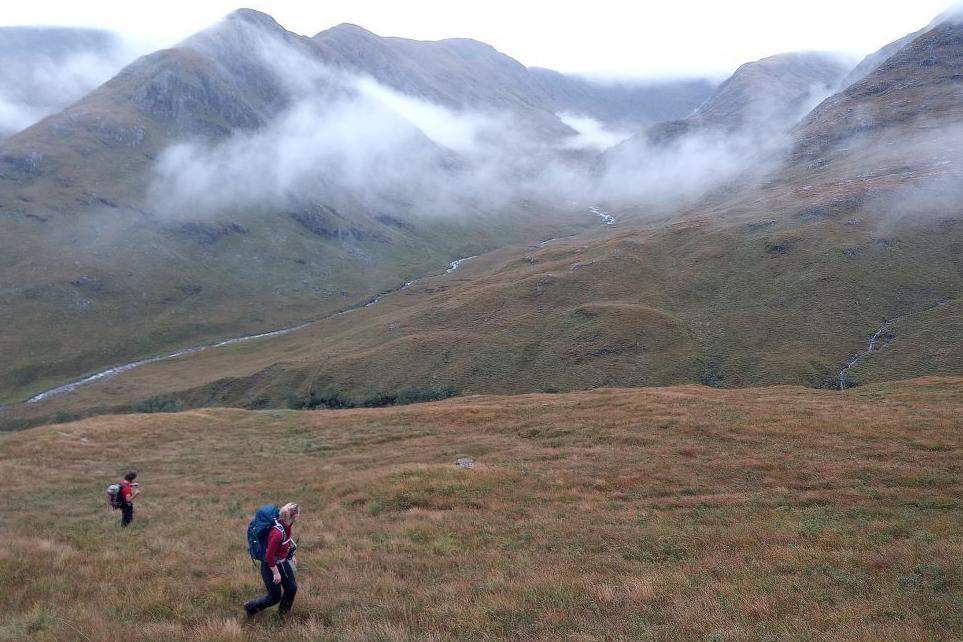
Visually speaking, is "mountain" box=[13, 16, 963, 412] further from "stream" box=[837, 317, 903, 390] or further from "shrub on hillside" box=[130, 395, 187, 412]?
"shrub on hillside" box=[130, 395, 187, 412]

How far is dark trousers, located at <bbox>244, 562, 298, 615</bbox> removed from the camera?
487 inches

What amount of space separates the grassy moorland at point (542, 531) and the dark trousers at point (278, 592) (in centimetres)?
38

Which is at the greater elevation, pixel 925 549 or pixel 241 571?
pixel 241 571

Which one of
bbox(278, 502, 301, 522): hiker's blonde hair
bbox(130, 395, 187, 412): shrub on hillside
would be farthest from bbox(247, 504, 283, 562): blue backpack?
bbox(130, 395, 187, 412): shrub on hillside

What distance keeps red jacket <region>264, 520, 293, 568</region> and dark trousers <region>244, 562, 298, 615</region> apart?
0.20m

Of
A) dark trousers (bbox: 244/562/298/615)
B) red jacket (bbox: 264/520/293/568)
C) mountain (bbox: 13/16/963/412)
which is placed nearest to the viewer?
red jacket (bbox: 264/520/293/568)

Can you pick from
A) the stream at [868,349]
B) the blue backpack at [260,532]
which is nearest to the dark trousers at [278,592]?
the blue backpack at [260,532]

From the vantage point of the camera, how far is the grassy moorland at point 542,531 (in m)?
12.1

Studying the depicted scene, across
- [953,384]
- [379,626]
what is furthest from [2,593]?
[953,384]

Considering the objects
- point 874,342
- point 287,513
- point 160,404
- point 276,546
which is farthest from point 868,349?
point 160,404

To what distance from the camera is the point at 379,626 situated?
1155 cm

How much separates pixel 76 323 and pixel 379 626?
21813 centimetres

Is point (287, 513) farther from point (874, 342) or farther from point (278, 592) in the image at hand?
point (874, 342)

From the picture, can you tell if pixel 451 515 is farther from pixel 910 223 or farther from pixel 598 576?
pixel 910 223
